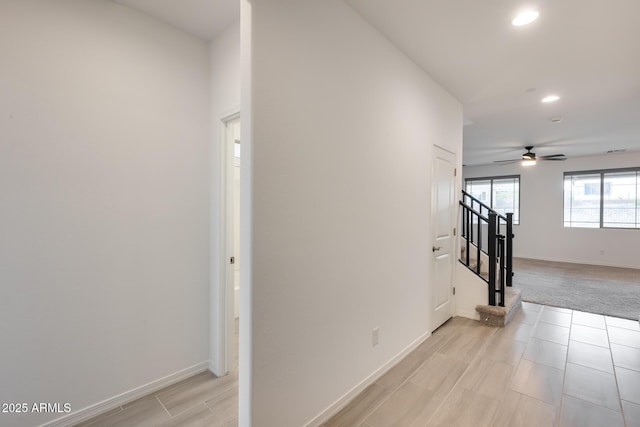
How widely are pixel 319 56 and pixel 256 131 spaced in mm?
744

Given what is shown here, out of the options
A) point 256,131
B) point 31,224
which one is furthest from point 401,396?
point 31,224

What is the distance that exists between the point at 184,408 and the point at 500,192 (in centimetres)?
934

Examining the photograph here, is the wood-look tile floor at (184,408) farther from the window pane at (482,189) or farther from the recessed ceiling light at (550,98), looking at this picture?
the window pane at (482,189)

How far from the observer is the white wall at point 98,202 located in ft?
5.41

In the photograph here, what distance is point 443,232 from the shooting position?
11.3ft

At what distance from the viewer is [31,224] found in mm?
1688

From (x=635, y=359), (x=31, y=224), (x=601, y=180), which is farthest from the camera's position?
(x=601, y=180)

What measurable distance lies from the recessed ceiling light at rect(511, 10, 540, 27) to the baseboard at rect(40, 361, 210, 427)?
12.1 ft

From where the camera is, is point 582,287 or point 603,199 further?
point 603,199

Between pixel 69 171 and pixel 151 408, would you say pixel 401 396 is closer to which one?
pixel 151 408

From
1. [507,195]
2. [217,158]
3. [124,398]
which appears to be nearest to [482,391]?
[124,398]

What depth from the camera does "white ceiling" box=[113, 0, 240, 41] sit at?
1998mm

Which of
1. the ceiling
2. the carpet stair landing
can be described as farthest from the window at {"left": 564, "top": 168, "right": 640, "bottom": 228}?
the carpet stair landing

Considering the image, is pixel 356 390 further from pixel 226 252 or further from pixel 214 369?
pixel 226 252
